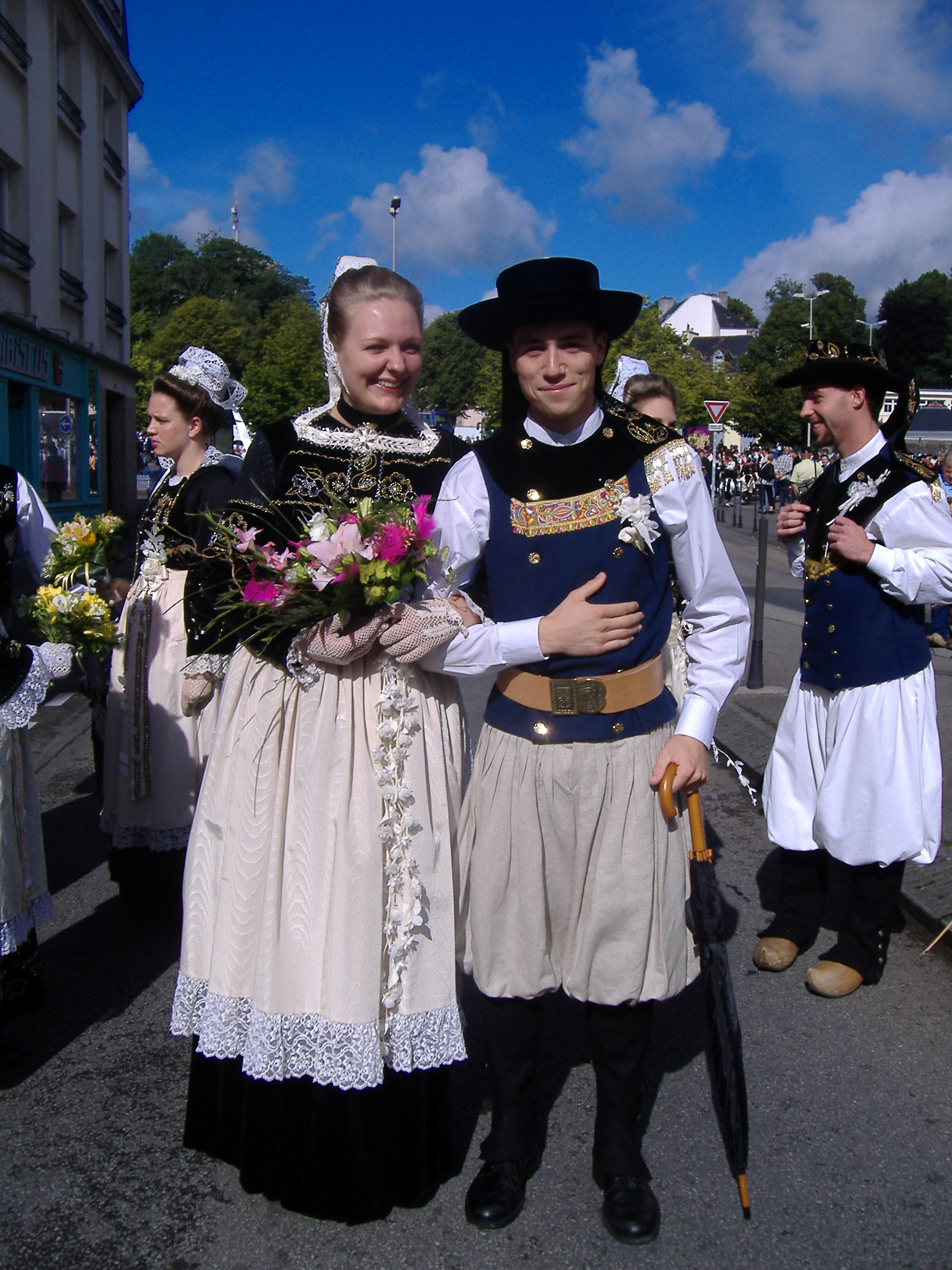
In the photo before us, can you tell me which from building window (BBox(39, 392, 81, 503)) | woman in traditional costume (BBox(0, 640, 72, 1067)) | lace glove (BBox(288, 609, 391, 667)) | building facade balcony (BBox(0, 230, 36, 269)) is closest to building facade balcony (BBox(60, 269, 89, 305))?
building facade balcony (BBox(0, 230, 36, 269))

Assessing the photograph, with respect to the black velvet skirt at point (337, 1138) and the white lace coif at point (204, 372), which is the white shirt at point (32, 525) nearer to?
the white lace coif at point (204, 372)

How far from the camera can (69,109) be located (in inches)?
811

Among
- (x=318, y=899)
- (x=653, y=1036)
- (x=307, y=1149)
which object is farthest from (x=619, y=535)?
(x=653, y=1036)

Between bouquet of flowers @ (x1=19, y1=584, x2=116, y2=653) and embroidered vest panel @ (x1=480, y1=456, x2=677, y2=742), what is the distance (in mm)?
1676

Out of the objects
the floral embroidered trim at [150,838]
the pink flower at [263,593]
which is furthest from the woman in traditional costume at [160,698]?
the pink flower at [263,593]

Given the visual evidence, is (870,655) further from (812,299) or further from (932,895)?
(812,299)

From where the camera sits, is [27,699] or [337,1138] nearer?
[337,1138]

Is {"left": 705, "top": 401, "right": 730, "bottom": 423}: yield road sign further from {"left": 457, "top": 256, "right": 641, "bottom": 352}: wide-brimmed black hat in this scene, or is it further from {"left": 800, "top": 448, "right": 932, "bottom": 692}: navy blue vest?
{"left": 457, "top": 256, "right": 641, "bottom": 352}: wide-brimmed black hat

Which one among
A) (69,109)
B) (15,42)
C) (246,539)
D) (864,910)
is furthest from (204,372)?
(69,109)

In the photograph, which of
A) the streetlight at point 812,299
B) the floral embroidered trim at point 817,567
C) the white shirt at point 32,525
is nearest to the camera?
the white shirt at point 32,525

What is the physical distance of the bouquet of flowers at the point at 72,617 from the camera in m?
3.43

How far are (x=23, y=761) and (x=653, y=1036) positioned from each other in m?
2.21

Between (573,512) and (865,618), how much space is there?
1.69 m

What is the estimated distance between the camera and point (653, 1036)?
335cm
